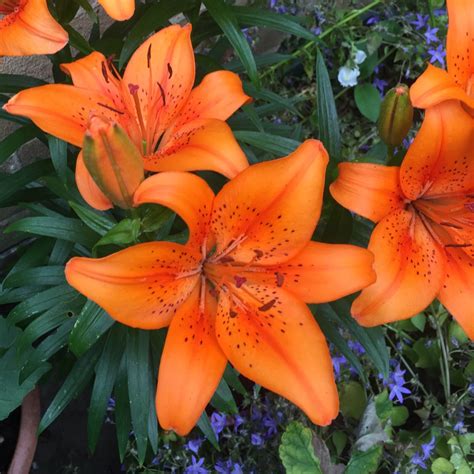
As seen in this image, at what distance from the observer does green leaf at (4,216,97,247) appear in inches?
38.4

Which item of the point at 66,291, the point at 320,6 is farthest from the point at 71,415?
the point at 320,6

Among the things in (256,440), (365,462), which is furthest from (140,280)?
(256,440)

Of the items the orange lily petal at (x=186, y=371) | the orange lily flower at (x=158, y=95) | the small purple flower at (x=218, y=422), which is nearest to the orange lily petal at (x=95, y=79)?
the orange lily flower at (x=158, y=95)

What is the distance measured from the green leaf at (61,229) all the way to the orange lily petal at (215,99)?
230 mm

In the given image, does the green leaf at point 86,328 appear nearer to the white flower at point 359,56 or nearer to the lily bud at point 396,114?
the lily bud at point 396,114

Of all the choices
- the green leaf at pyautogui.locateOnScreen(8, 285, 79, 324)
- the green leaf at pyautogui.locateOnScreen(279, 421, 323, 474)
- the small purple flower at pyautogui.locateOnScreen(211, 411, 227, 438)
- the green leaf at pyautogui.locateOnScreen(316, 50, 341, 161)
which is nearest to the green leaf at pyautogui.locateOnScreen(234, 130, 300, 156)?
the green leaf at pyautogui.locateOnScreen(316, 50, 341, 161)

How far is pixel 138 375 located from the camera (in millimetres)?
1065

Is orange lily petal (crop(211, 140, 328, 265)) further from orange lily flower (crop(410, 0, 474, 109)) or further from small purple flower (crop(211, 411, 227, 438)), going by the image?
small purple flower (crop(211, 411, 227, 438))

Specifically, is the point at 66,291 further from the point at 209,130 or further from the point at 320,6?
the point at 320,6

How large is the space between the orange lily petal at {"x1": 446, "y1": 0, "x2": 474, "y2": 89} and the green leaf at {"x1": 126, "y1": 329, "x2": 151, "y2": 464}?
2.04 feet

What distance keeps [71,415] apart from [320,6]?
1.33m

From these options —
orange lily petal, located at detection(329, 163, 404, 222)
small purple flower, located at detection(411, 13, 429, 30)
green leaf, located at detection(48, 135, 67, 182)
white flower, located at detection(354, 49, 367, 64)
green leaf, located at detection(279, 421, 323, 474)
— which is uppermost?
orange lily petal, located at detection(329, 163, 404, 222)

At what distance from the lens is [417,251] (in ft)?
2.88

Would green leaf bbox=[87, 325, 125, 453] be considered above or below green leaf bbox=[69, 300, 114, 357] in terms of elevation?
below
